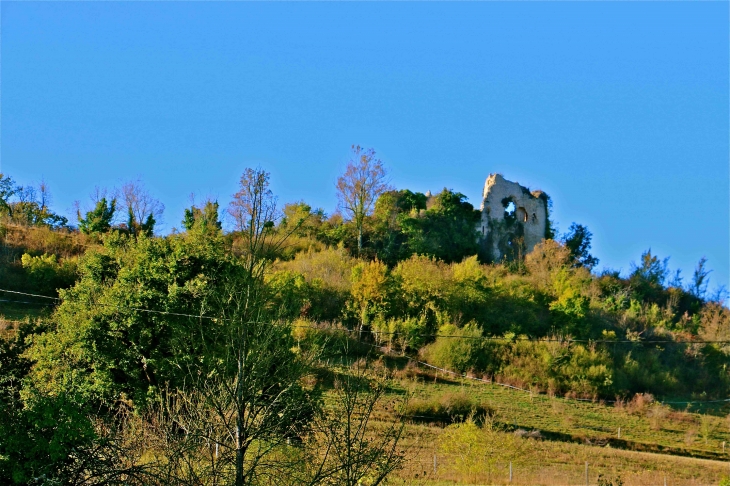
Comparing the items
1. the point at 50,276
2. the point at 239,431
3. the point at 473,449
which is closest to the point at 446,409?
the point at 473,449

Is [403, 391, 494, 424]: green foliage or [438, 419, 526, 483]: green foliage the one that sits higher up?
[403, 391, 494, 424]: green foliage

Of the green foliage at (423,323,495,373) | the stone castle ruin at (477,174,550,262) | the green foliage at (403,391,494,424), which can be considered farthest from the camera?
the stone castle ruin at (477,174,550,262)

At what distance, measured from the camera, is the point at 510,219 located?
58.9 metres

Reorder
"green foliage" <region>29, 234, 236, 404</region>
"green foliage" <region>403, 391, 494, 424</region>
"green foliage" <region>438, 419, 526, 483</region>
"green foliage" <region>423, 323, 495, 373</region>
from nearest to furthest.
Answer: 1. "green foliage" <region>29, 234, 236, 404</region>
2. "green foliage" <region>438, 419, 526, 483</region>
3. "green foliage" <region>403, 391, 494, 424</region>
4. "green foliage" <region>423, 323, 495, 373</region>

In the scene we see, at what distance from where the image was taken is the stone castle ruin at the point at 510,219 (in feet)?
190

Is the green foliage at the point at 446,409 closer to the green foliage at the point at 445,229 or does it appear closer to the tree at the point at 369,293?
the tree at the point at 369,293

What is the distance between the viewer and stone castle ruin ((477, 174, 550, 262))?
190 feet

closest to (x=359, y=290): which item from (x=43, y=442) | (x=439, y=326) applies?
(x=439, y=326)

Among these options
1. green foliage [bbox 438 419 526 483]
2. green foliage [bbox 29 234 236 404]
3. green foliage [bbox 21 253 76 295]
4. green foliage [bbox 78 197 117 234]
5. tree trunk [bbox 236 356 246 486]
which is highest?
green foliage [bbox 78 197 117 234]

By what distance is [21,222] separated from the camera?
50125 millimetres

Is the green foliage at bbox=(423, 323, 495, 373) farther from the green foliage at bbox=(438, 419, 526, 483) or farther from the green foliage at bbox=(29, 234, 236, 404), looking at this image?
the green foliage at bbox=(29, 234, 236, 404)

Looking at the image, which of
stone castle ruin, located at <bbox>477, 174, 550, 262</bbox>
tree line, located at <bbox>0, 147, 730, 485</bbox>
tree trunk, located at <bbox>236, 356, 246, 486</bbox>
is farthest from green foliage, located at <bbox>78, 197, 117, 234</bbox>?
tree trunk, located at <bbox>236, 356, 246, 486</bbox>

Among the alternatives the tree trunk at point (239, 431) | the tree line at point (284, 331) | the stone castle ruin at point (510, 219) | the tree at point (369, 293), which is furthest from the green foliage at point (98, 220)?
the tree trunk at point (239, 431)

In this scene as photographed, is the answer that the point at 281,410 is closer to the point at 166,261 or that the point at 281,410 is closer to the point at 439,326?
the point at 166,261
